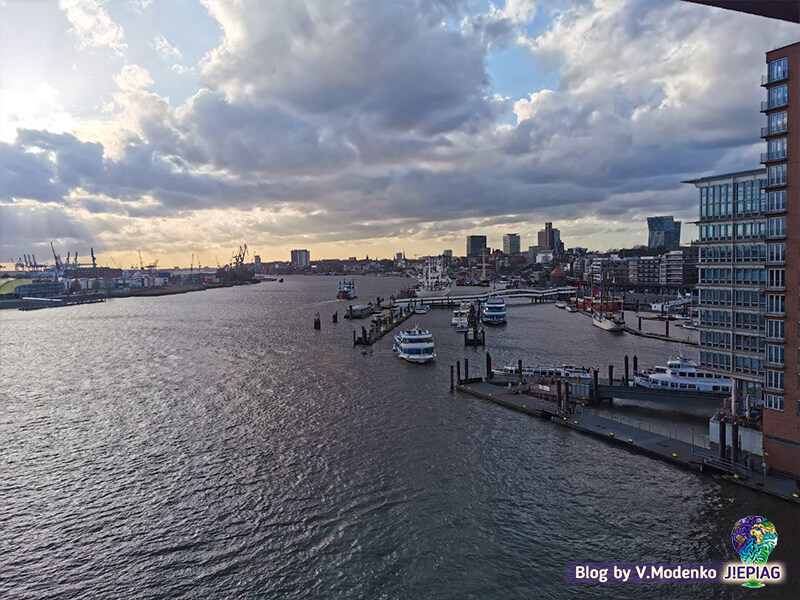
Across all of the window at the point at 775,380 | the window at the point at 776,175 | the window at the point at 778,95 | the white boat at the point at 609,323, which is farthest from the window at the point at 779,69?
the white boat at the point at 609,323

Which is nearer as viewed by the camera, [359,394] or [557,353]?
[359,394]

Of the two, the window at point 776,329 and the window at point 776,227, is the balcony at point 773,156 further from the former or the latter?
the window at point 776,329

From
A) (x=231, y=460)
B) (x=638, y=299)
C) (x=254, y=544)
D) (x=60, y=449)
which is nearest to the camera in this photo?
(x=254, y=544)

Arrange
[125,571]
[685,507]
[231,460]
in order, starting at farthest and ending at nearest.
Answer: [231,460] → [685,507] → [125,571]

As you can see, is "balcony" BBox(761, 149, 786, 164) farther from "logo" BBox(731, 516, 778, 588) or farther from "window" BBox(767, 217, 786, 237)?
"logo" BBox(731, 516, 778, 588)

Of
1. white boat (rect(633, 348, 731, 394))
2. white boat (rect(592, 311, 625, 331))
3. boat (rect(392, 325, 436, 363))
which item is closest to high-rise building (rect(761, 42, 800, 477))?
white boat (rect(633, 348, 731, 394))

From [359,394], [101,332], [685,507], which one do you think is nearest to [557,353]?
[359,394]

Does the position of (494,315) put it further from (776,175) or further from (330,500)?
(330,500)

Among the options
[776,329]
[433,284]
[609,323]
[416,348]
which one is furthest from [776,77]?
[433,284]

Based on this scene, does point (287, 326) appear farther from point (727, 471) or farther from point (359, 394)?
point (727, 471)
